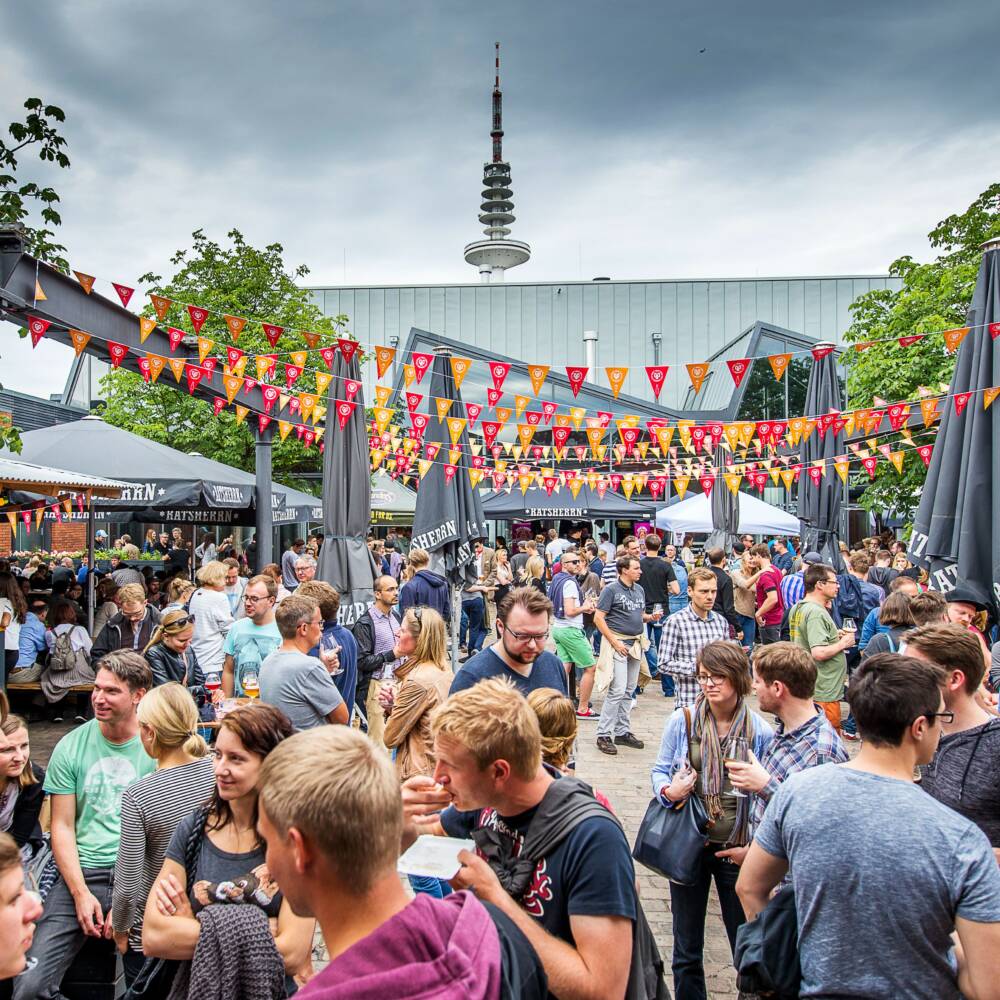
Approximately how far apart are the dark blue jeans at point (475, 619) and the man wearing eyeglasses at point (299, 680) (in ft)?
22.5

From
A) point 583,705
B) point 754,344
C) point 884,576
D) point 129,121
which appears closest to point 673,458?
point 754,344

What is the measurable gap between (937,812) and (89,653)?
27.8ft

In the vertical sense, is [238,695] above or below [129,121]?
below

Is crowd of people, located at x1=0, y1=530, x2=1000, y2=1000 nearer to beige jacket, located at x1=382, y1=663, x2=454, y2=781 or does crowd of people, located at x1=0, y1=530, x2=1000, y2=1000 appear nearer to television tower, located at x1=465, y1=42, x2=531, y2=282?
beige jacket, located at x1=382, y1=663, x2=454, y2=781

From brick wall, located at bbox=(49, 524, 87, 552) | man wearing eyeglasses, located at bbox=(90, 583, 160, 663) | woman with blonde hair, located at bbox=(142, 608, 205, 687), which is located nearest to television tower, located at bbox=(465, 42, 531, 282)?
brick wall, located at bbox=(49, 524, 87, 552)

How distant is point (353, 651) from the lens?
519cm

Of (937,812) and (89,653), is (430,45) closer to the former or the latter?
(89,653)

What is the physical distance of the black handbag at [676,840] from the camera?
3.04 meters

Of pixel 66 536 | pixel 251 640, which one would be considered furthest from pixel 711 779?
pixel 66 536

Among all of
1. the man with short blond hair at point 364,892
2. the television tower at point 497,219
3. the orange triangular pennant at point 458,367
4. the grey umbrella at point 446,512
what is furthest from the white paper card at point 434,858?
the television tower at point 497,219

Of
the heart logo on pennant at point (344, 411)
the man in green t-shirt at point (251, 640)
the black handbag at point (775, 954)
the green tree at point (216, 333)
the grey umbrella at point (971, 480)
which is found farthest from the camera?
the green tree at point (216, 333)

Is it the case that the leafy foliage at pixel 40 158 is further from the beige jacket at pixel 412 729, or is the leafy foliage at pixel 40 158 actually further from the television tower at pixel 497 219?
the television tower at pixel 497 219

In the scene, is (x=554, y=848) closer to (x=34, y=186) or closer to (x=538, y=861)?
(x=538, y=861)

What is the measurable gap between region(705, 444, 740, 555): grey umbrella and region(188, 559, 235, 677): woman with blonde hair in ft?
31.0
